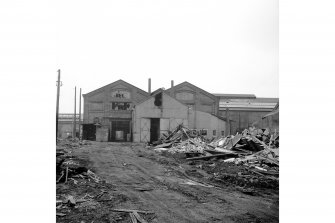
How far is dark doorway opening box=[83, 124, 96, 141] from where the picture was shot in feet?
104

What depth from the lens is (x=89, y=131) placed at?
32.0 m

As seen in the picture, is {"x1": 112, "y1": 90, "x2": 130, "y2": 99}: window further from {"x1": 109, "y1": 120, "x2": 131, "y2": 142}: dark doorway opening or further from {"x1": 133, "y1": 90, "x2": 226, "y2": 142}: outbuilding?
{"x1": 133, "y1": 90, "x2": 226, "y2": 142}: outbuilding

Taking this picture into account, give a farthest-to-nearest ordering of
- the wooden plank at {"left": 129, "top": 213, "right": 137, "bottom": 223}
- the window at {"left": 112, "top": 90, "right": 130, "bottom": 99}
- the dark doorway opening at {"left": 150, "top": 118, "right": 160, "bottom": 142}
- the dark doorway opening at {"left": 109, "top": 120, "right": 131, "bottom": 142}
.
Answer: the window at {"left": 112, "top": 90, "right": 130, "bottom": 99}, the dark doorway opening at {"left": 109, "top": 120, "right": 131, "bottom": 142}, the dark doorway opening at {"left": 150, "top": 118, "right": 160, "bottom": 142}, the wooden plank at {"left": 129, "top": 213, "right": 137, "bottom": 223}

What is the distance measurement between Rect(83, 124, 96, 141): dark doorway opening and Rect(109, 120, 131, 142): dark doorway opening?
2474mm

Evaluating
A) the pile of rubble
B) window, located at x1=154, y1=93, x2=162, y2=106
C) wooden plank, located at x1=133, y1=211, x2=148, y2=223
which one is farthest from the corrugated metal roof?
wooden plank, located at x1=133, y1=211, x2=148, y2=223

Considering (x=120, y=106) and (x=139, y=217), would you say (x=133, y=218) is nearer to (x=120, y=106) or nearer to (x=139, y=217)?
(x=139, y=217)

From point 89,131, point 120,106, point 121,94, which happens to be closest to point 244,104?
point 121,94

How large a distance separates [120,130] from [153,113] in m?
6.64

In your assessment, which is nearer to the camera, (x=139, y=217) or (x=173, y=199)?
(x=139, y=217)

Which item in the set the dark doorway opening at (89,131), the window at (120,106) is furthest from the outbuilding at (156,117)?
the window at (120,106)

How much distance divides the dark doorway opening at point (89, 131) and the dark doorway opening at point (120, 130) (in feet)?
8.12
